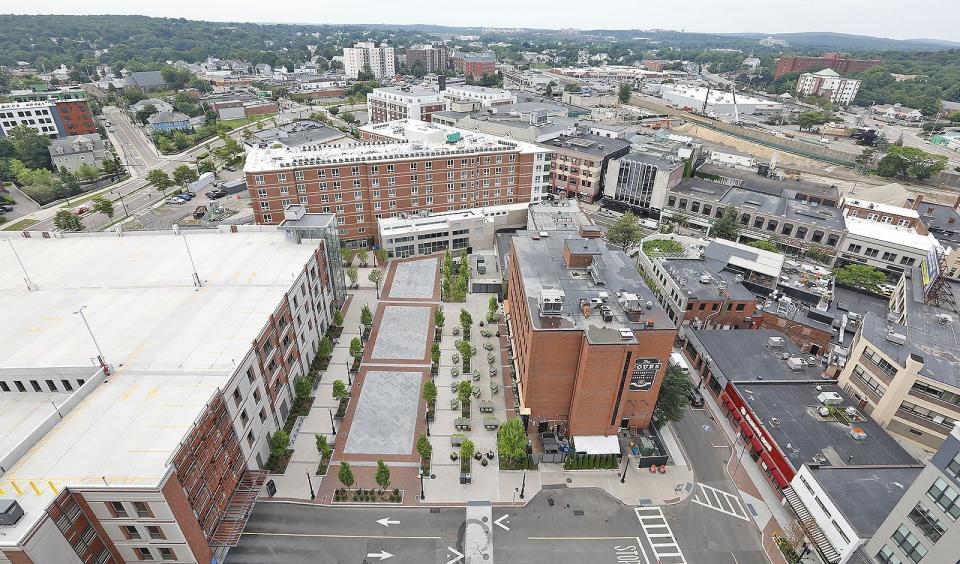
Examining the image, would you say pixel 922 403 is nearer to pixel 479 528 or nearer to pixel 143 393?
pixel 479 528

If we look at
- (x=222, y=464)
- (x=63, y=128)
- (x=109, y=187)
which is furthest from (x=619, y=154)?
(x=63, y=128)

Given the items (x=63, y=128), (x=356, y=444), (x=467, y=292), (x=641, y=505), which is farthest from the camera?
(x=63, y=128)

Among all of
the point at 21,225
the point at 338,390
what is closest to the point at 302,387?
the point at 338,390

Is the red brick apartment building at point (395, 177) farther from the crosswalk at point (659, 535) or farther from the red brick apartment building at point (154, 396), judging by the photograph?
the crosswalk at point (659, 535)

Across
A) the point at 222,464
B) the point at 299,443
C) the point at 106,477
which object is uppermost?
the point at 106,477

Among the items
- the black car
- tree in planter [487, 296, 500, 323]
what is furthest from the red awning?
tree in planter [487, 296, 500, 323]

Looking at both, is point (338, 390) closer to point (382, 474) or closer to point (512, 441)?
point (382, 474)
